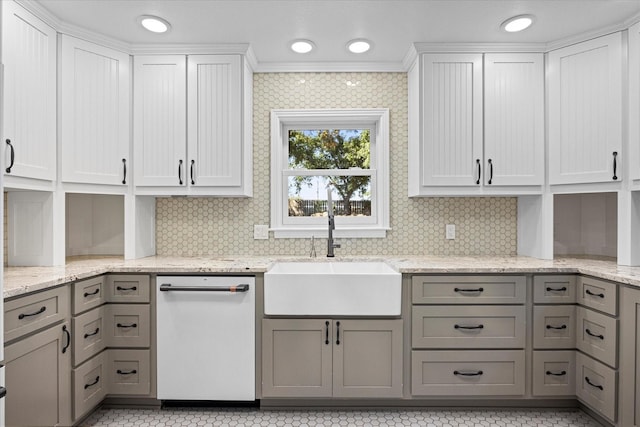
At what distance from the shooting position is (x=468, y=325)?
7.40 ft

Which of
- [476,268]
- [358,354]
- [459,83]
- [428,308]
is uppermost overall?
[459,83]

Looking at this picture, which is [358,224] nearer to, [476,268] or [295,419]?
[476,268]

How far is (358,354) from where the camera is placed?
Answer: 7.39 ft

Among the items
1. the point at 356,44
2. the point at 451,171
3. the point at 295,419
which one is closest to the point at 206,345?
the point at 295,419

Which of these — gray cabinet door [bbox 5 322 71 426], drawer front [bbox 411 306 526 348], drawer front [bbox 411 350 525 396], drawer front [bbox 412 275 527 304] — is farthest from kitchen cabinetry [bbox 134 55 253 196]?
drawer front [bbox 411 350 525 396]

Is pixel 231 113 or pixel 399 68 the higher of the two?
pixel 399 68

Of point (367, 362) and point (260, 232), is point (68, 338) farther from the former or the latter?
point (367, 362)

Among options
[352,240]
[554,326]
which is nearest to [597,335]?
[554,326]

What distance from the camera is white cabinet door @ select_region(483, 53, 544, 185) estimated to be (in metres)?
2.59

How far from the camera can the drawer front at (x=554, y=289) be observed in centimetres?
226

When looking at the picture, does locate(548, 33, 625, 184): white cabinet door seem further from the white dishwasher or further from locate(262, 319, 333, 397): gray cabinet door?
the white dishwasher

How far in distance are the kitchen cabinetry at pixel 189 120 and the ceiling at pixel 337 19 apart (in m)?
0.18

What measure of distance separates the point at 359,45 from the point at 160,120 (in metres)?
1.50

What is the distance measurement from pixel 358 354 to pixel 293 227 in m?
1.12
